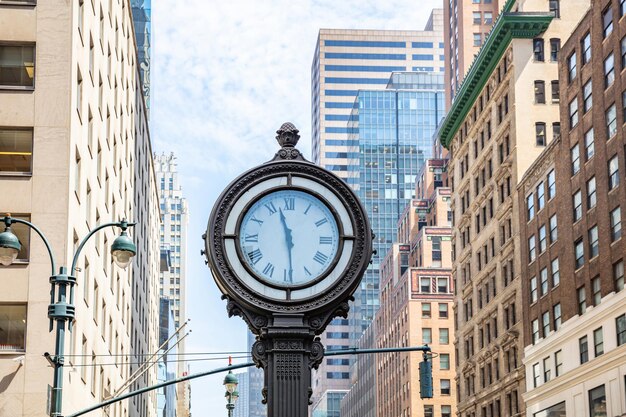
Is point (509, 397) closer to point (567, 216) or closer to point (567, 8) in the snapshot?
point (567, 216)

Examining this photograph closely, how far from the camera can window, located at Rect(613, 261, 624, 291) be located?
5969cm

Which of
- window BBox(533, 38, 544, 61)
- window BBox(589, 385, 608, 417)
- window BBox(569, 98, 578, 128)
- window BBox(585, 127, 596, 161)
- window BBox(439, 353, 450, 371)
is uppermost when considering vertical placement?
window BBox(533, 38, 544, 61)

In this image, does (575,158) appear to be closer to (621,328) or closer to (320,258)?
(621,328)

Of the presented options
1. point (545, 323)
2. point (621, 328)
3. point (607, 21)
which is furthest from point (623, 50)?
point (545, 323)

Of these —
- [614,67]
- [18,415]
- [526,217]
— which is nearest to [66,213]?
[18,415]

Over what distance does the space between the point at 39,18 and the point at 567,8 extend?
50162mm

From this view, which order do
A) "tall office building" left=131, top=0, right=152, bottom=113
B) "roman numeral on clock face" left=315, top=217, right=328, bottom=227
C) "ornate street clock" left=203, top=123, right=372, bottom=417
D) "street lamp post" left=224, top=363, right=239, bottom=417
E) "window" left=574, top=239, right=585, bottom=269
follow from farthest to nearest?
"tall office building" left=131, top=0, right=152, bottom=113 < "window" left=574, top=239, right=585, bottom=269 < "street lamp post" left=224, top=363, right=239, bottom=417 < "roman numeral on clock face" left=315, top=217, right=328, bottom=227 < "ornate street clock" left=203, top=123, right=372, bottom=417

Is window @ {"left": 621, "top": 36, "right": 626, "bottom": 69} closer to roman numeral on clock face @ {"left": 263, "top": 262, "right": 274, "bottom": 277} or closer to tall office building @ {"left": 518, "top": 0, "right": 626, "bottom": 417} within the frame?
tall office building @ {"left": 518, "top": 0, "right": 626, "bottom": 417}

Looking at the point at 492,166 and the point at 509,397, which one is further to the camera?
the point at 492,166

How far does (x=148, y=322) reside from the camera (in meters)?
96.9

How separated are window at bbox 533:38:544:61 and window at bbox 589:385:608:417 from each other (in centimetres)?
2991

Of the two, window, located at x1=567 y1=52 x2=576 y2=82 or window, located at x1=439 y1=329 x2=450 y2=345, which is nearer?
window, located at x1=567 y1=52 x2=576 y2=82

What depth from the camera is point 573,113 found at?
227ft

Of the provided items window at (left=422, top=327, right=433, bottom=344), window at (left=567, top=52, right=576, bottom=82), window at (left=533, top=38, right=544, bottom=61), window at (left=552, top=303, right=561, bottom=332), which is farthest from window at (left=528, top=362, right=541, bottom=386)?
window at (left=422, top=327, right=433, bottom=344)
